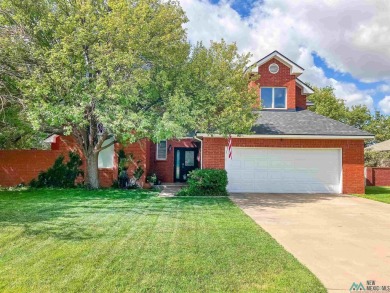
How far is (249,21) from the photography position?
15367mm

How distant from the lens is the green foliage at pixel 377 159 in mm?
23375

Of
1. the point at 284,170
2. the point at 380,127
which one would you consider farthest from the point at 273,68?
the point at 380,127

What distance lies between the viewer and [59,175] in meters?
16.0

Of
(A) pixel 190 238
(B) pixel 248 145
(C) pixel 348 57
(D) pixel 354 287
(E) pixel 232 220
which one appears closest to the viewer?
(D) pixel 354 287

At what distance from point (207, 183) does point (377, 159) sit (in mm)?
17338

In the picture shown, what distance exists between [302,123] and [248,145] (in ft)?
11.2

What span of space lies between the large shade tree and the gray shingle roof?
8.67ft

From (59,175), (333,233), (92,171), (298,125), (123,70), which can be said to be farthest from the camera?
(59,175)

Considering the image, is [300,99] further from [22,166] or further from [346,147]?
[22,166]

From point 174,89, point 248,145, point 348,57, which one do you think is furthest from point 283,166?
point 348,57

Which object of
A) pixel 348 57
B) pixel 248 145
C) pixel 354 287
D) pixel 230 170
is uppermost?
pixel 348 57

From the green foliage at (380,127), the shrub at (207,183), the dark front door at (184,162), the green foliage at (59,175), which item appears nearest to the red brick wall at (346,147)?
the shrub at (207,183)

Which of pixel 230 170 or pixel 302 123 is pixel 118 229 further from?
pixel 302 123

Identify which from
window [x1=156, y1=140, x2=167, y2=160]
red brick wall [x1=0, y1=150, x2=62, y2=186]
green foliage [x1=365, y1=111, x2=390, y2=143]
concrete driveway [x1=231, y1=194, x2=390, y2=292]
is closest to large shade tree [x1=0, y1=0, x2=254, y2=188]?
red brick wall [x1=0, y1=150, x2=62, y2=186]
